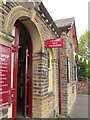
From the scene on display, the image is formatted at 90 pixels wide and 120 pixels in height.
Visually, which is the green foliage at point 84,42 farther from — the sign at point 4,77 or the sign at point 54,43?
the sign at point 4,77

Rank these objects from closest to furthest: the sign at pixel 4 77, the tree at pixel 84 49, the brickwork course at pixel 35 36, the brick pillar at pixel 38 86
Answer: the sign at pixel 4 77 < the brickwork course at pixel 35 36 < the brick pillar at pixel 38 86 < the tree at pixel 84 49

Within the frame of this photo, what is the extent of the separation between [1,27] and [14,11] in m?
0.60

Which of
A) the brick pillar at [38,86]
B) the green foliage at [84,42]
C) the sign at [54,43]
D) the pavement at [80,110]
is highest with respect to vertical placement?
the green foliage at [84,42]

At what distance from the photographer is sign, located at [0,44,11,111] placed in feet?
6.75

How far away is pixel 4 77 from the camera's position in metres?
2.13

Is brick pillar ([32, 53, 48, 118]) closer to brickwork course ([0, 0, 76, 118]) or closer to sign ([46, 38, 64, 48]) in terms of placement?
brickwork course ([0, 0, 76, 118])

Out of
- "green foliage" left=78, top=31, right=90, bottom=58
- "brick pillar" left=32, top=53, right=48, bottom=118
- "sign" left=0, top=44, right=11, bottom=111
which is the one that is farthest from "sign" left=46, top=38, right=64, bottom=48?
"green foliage" left=78, top=31, right=90, bottom=58

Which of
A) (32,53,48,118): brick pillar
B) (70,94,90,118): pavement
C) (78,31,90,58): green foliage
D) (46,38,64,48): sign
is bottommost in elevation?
(70,94,90,118): pavement

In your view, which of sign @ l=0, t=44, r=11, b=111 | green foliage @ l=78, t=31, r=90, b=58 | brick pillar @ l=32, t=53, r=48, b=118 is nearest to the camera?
sign @ l=0, t=44, r=11, b=111

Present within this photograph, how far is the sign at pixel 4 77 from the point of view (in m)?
2.06

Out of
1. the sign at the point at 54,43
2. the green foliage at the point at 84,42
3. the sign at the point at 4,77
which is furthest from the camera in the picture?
the green foliage at the point at 84,42

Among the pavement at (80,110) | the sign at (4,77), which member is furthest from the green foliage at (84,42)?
the sign at (4,77)

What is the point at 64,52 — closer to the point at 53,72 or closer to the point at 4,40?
the point at 53,72

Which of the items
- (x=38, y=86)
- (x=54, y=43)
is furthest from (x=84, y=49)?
(x=38, y=86)
